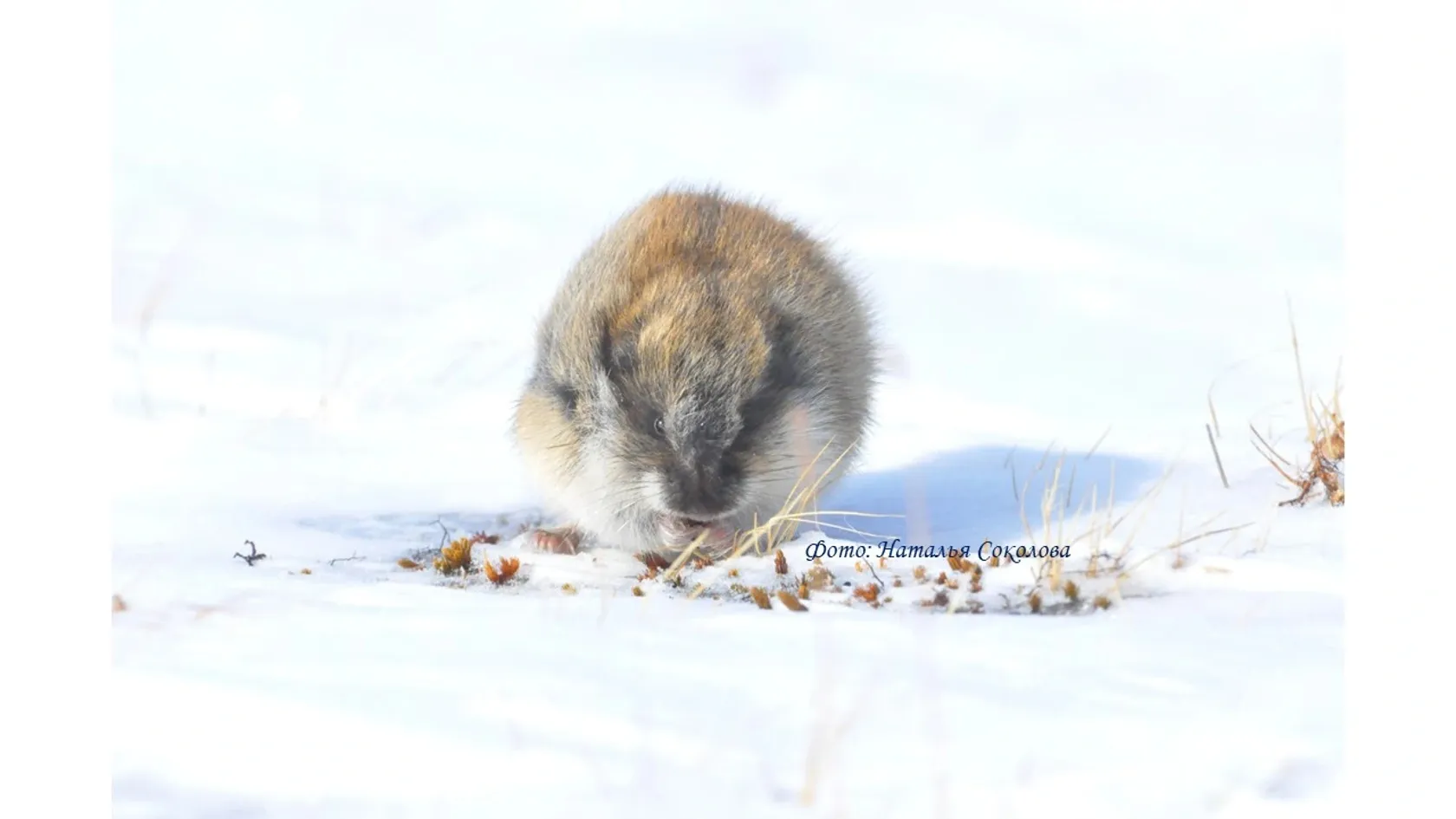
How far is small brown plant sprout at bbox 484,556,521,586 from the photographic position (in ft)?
Result: 16.9

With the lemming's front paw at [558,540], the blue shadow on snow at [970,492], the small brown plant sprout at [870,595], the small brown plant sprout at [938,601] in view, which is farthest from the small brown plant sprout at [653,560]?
the small brown plant sprout at [938,601]

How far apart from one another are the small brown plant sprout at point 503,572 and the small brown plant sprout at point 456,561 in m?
0.14

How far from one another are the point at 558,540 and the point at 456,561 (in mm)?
691

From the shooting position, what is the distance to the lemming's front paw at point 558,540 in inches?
229

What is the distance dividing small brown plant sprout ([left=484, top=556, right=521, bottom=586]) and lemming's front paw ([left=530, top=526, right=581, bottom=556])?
61 cm

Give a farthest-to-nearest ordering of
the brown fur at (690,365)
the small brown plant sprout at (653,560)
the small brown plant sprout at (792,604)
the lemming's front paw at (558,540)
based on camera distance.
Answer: the lemming's front paw at (558,540)
the small brown plant sprout at (653,560)
the brown fur at (690,365)
the small brown plant sprout at (792,604)

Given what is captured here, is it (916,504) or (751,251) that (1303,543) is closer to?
(916,504)

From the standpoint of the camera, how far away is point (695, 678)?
4.36 metres

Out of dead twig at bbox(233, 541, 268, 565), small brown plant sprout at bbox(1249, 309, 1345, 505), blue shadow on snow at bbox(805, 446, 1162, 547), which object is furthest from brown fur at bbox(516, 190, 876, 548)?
small brown plant sprout at bbox(1249, 309, 1345, 505)

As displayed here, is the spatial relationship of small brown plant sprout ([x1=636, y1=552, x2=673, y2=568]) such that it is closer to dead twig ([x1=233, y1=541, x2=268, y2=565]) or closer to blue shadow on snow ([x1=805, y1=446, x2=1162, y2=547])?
blue shadow on snow ([x1=805, y1=446, x2=1162, y2=547])

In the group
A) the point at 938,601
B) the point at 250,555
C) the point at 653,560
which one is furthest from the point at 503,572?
the point at 938,601

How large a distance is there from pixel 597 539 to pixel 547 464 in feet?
1.51

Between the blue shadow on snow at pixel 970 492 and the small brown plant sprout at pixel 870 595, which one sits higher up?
the blue shadow on snow at pixel 970 492

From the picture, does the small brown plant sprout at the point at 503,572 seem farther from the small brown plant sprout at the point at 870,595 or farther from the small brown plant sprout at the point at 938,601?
the small brown plant sprout at the point at 938,601
